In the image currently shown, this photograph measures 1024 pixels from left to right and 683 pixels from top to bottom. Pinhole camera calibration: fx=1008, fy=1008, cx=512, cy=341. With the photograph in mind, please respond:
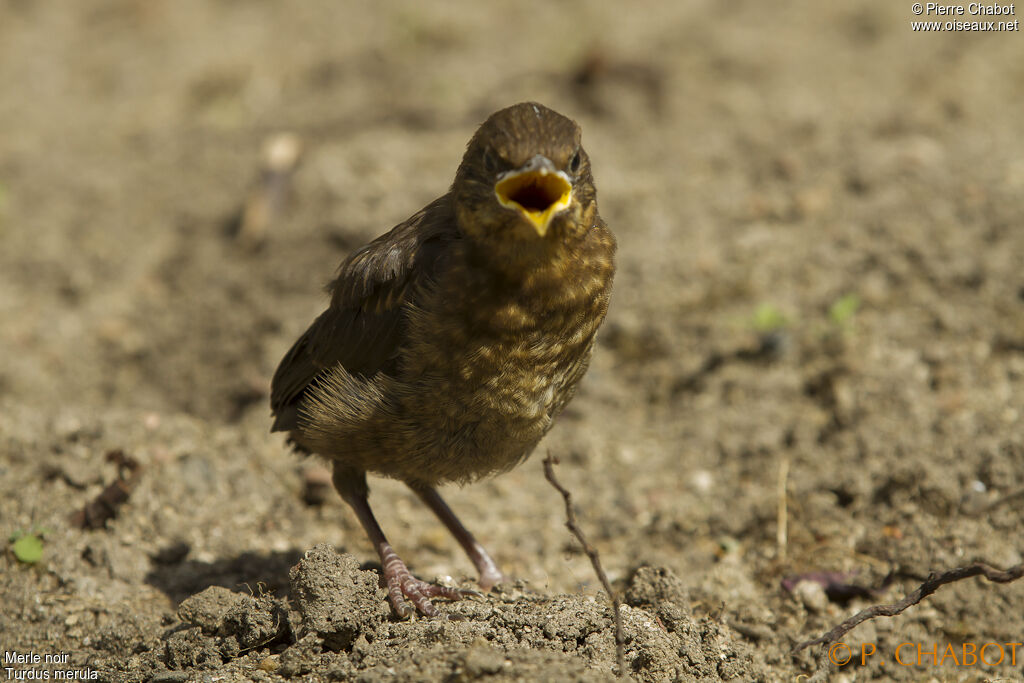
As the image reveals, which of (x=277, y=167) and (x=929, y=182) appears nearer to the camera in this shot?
(x=929, y=182)

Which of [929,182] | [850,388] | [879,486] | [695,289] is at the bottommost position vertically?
[879,486]

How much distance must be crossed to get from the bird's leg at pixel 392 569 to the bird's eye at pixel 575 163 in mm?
1584

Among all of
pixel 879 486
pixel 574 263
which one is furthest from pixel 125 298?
pixel 879 486

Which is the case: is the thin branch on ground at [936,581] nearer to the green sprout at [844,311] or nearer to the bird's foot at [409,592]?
the bird's foot at [409,592]

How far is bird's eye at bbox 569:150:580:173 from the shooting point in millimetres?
3460

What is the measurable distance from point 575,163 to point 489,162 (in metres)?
0.30

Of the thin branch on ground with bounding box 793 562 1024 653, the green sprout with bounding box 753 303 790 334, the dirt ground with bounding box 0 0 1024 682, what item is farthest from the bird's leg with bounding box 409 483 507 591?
the green sprout with bounding box 753 303 790 334

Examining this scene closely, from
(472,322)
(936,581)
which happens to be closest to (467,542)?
(472,322)

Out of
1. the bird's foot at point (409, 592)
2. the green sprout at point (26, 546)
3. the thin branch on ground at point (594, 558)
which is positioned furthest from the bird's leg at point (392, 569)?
the green sprout at point (26, 546)

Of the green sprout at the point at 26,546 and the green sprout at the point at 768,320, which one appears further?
the green sprout at the point at 768,320

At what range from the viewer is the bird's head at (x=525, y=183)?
133 inches

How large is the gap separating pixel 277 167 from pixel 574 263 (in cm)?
416

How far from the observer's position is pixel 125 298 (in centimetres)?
676

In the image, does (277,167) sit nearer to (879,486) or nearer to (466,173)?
(466,173)
